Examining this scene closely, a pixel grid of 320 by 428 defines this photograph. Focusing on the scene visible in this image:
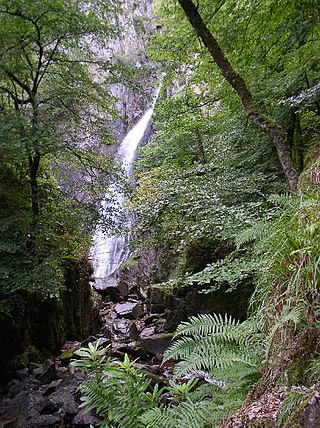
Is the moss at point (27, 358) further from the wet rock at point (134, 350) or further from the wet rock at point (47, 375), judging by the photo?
the wet rock at point (134, 350)

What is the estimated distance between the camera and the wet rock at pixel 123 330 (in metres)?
8.42

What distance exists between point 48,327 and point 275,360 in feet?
23.4

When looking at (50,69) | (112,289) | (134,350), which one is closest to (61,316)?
(134,350)

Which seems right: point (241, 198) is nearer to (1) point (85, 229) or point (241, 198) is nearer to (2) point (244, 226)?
(2) point (244, 226)

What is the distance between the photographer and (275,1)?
474 centimetres

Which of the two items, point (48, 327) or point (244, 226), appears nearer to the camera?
point (244, 226)

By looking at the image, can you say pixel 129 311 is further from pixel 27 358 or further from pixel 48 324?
pixel 27 358

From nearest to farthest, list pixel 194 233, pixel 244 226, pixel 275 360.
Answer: pixel 275 360, pixel 244 226, pixel 194 233

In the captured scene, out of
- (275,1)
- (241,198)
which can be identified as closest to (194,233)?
(241,198)

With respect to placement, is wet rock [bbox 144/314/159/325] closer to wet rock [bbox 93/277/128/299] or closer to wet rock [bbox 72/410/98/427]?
wet rock [bbox 93/277/128/299]

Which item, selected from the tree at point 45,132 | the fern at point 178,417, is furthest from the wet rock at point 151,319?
the fern at point 178,417

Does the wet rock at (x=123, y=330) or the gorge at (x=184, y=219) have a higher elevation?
the gorge at (x=184, y=219)

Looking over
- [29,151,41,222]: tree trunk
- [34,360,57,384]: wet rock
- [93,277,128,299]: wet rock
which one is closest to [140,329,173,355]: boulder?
[34,360,57,384]: wet rock

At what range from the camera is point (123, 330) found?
377 inches
